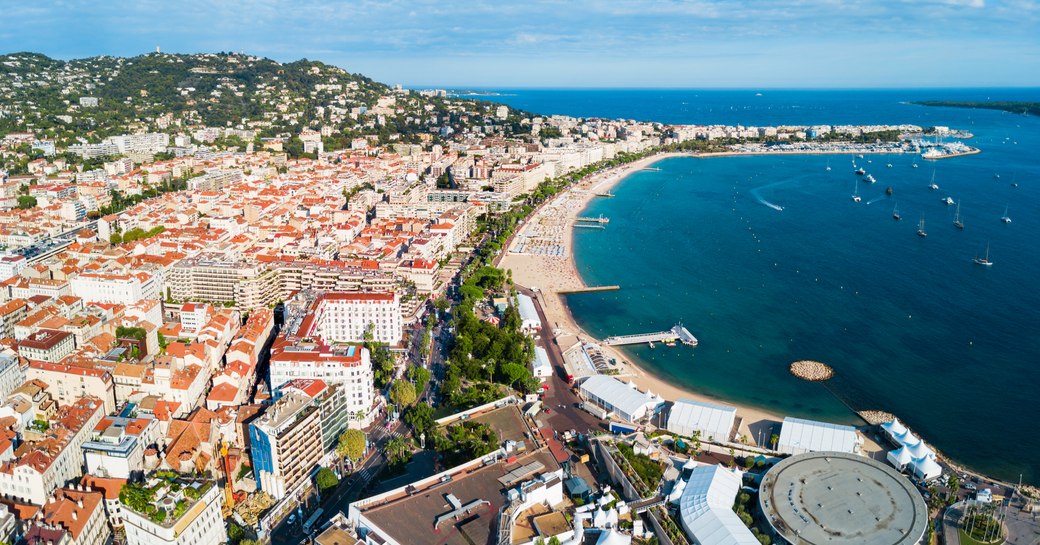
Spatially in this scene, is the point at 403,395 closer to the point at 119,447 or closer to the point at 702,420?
the point at 119,447

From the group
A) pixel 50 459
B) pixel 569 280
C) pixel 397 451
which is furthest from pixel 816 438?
pixel 50 459

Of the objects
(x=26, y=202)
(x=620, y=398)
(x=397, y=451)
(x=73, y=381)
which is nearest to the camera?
(x=397, y=451)

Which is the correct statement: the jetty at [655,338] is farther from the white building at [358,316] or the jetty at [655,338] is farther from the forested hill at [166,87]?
the forested hill at [166,87]

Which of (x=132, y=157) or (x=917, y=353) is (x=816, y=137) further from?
(x=132, y=157)

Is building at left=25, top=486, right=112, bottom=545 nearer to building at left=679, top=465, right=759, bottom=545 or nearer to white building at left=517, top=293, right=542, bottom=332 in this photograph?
building at left=679, top=465, right=759, bottom=545

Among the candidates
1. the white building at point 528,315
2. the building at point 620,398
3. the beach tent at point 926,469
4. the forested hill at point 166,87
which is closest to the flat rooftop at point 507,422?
the building at point 620,398

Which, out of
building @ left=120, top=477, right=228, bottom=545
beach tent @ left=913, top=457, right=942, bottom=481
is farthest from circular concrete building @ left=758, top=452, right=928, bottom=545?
building @ left=120, top=477, right=228, bottom=545
